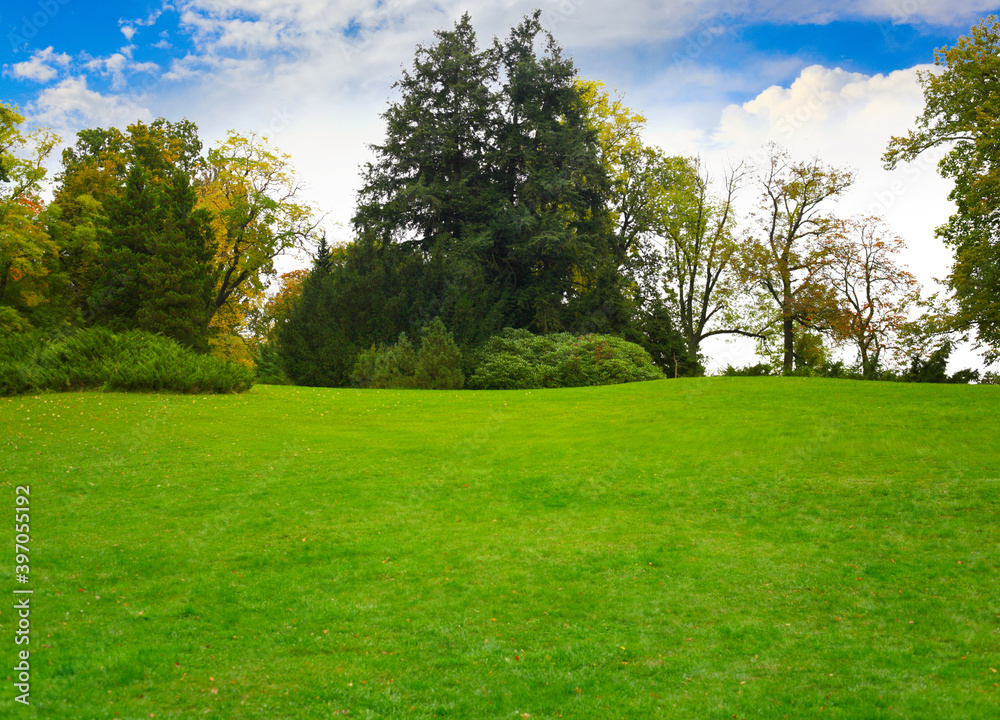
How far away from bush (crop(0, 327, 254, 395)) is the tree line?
2057mm

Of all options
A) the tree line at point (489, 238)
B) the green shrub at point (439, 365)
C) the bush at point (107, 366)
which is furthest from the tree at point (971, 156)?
the bush at point (107, 366)

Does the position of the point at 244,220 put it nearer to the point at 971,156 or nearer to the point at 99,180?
the point at 99,180

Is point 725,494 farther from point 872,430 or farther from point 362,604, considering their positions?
point 362,604

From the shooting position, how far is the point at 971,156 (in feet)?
96.6

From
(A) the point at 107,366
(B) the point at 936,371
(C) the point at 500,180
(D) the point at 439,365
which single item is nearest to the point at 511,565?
(A) the point at 107,366

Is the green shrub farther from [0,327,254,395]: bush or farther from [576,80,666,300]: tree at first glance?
[576,80,666,300]: tree

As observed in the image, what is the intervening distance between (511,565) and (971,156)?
97.3 feet

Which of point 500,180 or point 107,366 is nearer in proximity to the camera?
point 107,366

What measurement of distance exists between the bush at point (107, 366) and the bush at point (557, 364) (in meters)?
9.42

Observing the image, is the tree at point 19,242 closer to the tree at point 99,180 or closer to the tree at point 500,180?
the tree at point 99,180

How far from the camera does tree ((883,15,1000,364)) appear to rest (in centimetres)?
2670

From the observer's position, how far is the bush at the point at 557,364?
90.1 ft

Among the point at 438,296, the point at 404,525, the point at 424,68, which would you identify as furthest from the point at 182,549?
the point at 424,68

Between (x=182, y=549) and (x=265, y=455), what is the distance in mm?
4904
